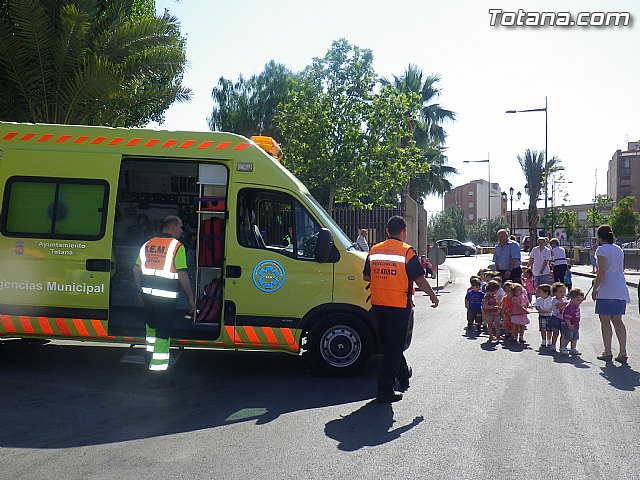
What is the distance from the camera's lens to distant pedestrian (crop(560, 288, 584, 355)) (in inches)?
392

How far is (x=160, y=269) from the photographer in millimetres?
7406

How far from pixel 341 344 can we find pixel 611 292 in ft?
12.2

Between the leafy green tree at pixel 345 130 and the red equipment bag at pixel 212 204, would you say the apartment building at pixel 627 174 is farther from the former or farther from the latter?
the red equipment bag at pixel 212 204

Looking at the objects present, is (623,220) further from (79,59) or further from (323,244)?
(323,244)

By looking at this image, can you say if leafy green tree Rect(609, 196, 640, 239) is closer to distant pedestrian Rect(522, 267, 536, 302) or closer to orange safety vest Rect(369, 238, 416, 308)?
distant pedestrian Rect(522, 267, 536, 302)

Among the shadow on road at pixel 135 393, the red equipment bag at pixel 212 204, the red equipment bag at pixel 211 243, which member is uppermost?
the red equipment bag at pixel 212 204

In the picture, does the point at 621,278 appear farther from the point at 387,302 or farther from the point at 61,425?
the point at 61,425

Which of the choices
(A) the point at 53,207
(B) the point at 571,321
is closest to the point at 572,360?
(B) the point at 571,321

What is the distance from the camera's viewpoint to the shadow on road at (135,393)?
589cm

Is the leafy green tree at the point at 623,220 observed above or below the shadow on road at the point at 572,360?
above

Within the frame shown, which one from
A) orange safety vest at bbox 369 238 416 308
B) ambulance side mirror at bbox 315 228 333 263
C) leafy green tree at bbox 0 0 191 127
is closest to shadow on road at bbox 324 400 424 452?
orange safety vest at bbox 369 238 416 308

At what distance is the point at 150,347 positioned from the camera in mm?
7551

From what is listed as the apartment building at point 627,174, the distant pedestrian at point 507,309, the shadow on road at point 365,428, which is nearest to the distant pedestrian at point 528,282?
the distant pedestrian at point 507,309

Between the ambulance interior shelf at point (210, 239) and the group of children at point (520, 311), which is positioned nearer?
the ambulance interior shelf at point (210, 239)
